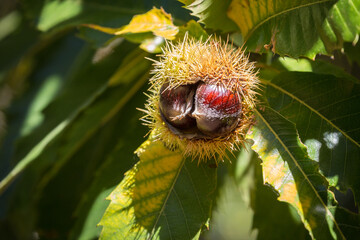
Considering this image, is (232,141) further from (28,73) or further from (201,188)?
(28,73)

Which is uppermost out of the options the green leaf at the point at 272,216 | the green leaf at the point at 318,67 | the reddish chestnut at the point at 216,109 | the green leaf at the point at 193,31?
the green leaf at the point at 193,31

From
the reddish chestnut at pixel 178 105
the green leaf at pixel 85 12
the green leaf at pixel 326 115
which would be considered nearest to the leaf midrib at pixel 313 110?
the green leaf at pixel 326 115

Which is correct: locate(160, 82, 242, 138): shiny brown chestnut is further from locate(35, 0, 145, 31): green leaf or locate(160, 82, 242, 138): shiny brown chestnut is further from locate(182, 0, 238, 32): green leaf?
locate(35, 0, 145, 31): green leaf

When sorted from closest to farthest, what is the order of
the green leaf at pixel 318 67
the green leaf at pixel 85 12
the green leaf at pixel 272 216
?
the green leaf at pixel 318 67 < the green leaf at pixel 272 216 < the green leaf at pixel 85 12

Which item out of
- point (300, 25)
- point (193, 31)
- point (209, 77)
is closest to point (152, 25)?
point (193, 31)

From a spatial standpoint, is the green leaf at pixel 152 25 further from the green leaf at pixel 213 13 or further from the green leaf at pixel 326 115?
the green leaf at pixel 326 115

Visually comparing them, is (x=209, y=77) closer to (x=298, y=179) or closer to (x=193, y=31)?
(x=193, y=31)
